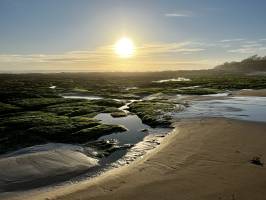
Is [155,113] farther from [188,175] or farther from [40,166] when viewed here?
[188,175]

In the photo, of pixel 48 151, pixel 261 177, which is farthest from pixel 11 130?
pixel 261 177

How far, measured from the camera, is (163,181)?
15.2m

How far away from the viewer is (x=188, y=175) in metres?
15.9

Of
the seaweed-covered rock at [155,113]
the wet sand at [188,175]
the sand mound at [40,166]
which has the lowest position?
the sand mound at [40,166]

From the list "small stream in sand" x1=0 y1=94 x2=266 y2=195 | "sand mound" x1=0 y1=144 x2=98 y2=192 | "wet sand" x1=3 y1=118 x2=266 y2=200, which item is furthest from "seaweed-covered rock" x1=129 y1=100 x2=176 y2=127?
"sand mound" x1=0 y1=144 x2=98 y2=192

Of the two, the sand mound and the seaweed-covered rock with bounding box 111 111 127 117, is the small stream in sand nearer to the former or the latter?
the sand mound

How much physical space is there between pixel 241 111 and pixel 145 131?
13.9m

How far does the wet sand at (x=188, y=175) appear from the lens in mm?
13828

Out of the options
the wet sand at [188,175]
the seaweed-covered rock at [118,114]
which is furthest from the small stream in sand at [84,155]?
the seaweed-covered rock at [118,114]

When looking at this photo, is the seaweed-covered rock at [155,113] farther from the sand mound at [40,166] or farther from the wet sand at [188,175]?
the sand mound at [40,166]

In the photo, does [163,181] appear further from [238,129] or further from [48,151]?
[238,129]

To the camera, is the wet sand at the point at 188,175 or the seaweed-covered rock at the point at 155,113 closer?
the wet sand at the point at 188,175

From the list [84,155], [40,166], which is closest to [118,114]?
[84,155]

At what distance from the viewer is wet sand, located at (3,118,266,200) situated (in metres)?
13.8
